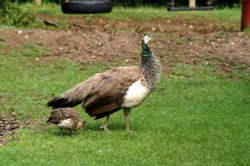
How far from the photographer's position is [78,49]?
43.4 ft

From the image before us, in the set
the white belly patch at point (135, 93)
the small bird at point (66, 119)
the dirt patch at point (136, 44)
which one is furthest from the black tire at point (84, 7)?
the small bird at point (66, 119)

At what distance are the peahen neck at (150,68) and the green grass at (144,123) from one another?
1.81 ft

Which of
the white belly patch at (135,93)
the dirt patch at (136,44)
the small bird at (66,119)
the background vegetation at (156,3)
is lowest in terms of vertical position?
the background vegetation at (156,3)

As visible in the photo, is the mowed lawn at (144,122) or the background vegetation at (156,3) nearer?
the mowed lawn at (144,122)

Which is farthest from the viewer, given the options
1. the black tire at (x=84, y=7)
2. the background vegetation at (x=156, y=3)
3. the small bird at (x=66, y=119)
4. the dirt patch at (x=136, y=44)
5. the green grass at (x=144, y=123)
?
the background vegetation at (x=156, y=3)

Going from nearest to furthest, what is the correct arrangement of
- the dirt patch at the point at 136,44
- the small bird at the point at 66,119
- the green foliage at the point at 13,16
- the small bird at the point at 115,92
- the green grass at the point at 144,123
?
1. the green grass at the point at 144,123
2. the small bird at the point at 66,119
3. the small bird at the point at 115,92
4. the dirt patch at the point at 136,44
5. the green foliage at the point at 13,16

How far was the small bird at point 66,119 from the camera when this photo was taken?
7969 mm

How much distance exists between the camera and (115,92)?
830cm

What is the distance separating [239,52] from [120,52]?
199 centimetres

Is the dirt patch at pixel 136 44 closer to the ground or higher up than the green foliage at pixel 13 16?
closer to the ground

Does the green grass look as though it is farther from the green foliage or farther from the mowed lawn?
the green foliage

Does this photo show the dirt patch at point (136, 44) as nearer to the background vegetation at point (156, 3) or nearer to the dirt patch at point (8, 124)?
the dirt patch at point (8, 124)

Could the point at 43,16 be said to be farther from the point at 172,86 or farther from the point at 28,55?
the point at 172,86

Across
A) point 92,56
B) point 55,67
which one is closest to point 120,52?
point 92,56
